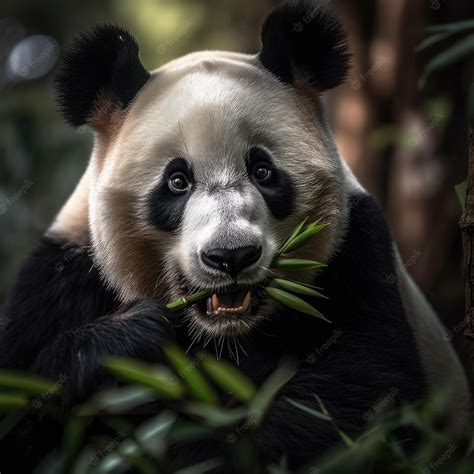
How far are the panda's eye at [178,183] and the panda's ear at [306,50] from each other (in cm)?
73

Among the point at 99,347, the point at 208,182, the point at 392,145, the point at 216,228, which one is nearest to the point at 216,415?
the point at 216,228

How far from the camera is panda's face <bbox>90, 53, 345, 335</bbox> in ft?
10.6

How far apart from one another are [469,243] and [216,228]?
89 centimetres

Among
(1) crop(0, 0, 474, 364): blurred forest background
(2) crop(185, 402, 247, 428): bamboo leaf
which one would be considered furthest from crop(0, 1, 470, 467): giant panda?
(1) crop(0, 0, 474, 364): blurred forest background

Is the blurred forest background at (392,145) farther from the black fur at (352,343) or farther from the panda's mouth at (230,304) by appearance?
the panda's mouth at (230,304)

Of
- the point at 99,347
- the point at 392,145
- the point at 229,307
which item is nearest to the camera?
the point at 99,347

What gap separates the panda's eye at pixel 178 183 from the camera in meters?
3.40

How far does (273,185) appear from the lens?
3.47m

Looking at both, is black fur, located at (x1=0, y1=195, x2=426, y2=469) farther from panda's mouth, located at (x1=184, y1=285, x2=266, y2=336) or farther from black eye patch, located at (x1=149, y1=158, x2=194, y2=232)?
black eye patch, located at (x1=149, y1=158, x2=194, y2=232)

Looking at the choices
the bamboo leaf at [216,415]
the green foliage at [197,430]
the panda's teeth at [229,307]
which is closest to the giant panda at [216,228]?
the panda's teeth at [229,307]

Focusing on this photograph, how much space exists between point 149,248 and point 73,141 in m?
4.43

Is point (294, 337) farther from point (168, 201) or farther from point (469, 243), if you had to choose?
point (469, 243)

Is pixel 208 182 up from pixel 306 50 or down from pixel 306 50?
down

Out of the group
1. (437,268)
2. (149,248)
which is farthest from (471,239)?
(437,268)
